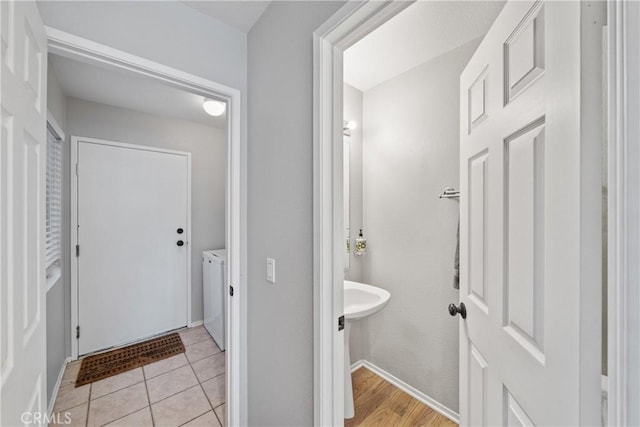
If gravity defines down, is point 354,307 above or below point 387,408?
above

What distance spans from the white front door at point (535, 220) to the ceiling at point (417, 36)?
57cm

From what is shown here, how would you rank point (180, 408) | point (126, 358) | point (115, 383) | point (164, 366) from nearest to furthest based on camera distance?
point (180, 408) → point (115, 383) → point (164, 366) → point (126, 358)

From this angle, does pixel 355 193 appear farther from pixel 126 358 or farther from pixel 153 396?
pixel 126 358

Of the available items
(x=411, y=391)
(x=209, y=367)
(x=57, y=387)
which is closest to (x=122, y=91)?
(x=57, y=387)

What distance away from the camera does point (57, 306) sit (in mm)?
2068

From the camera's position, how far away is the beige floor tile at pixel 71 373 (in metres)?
2.06

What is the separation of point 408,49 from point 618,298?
176cm

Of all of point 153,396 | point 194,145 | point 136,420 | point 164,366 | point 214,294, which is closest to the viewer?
point 136,420

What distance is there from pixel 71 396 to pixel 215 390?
3.28 feet

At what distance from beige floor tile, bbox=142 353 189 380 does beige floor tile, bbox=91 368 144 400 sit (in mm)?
56

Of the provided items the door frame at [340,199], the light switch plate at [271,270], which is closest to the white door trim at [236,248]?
the light switch plate at [271,270]

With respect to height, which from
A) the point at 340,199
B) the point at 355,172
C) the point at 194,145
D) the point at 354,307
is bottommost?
the point at 354,307

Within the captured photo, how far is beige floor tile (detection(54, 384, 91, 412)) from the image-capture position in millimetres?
1816

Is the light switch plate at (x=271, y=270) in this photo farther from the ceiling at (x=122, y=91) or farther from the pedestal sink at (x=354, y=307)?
the ceiling at (x=122, y=91)
